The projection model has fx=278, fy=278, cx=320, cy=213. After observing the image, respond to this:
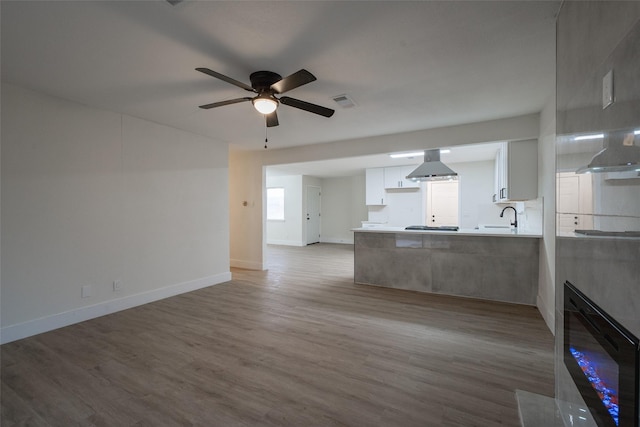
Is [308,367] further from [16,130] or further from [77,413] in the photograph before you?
[16,130]

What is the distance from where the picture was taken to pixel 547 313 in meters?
3.01

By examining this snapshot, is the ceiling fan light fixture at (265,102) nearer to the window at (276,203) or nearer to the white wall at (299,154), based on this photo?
the white wall at (299,154)

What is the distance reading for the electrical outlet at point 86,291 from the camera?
10.4 ft

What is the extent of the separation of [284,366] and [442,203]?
265 inches

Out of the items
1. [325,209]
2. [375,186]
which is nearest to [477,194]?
[375,186]

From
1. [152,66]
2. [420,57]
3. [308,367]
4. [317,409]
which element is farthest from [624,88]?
[152,66]

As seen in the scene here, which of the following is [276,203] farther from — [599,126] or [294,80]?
Result: [599,126]

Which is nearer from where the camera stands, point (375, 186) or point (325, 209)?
point (375, 186)

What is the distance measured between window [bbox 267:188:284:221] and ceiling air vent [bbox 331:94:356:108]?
270 inches

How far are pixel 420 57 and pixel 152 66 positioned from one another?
7.29 feet

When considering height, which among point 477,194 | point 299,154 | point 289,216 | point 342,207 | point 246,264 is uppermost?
point 299,154

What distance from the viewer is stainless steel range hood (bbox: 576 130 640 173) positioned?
0.92 meters

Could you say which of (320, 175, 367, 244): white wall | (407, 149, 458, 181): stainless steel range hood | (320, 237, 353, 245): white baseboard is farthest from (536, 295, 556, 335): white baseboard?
(320, 237, 353, 245): white baseboard

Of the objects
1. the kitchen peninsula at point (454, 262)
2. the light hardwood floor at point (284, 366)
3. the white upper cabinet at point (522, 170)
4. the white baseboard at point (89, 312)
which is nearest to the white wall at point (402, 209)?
the kitchen peninsula at point (454, 262)
